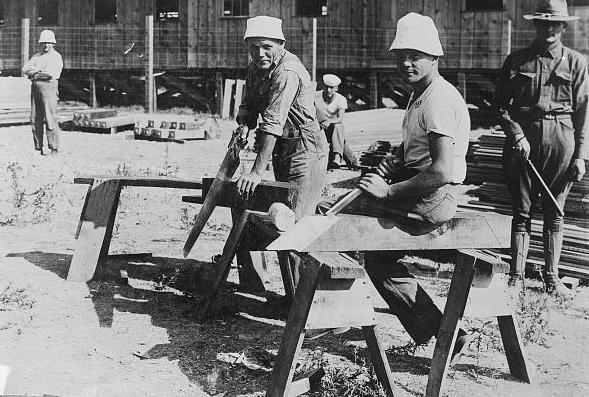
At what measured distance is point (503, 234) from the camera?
177 inches

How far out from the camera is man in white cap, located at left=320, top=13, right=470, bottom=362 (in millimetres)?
4051

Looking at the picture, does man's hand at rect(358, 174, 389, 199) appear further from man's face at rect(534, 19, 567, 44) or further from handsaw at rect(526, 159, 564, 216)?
man's face at rect(534, 19, 567, 44)

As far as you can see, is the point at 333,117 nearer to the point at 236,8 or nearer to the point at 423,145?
the point at 236,8

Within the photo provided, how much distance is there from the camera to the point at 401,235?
13.9 ft

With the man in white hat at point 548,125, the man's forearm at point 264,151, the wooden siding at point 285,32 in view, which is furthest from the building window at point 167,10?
the man's forearm at point 264,151

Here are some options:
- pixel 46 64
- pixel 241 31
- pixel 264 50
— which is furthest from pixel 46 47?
pixel 264 50

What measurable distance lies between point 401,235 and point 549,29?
10.5ft

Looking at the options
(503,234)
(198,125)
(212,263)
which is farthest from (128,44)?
(503,234)

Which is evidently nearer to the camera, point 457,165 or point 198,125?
point 457,165

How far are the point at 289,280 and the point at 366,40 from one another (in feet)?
51.2

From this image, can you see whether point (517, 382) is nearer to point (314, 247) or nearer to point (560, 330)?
point (560, 330)

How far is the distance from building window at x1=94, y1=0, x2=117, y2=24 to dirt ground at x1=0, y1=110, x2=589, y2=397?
16.8m

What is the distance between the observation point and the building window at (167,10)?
23156 mm

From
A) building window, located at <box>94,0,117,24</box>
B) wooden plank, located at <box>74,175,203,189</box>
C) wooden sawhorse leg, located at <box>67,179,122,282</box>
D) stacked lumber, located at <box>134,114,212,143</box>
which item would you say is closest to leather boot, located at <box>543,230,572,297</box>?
wooden plank, located at <box>74,175,203,189</box>
